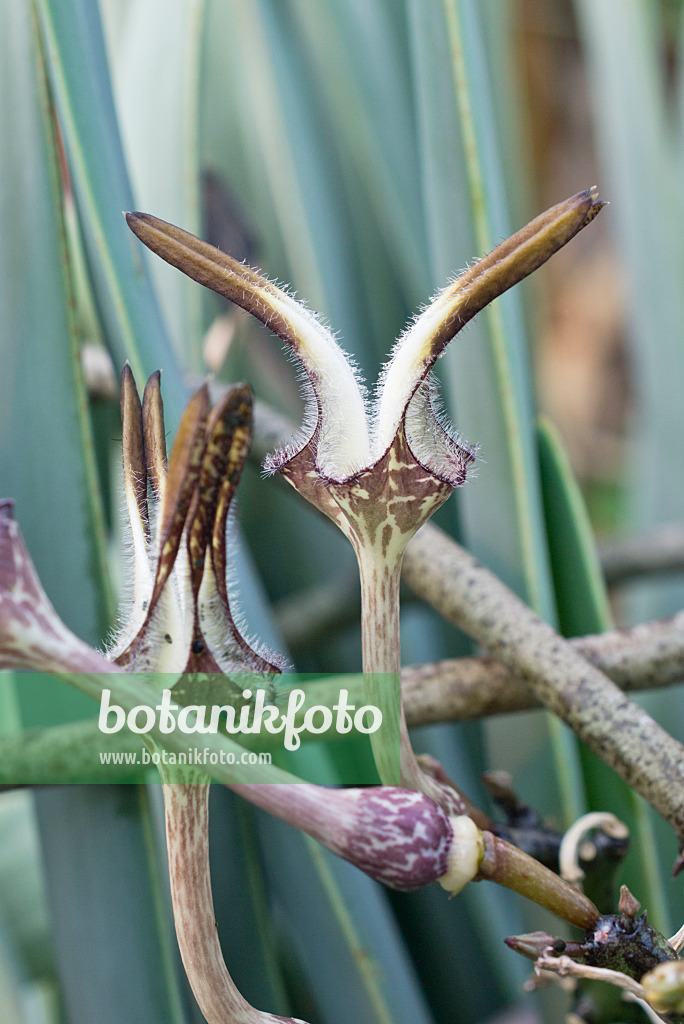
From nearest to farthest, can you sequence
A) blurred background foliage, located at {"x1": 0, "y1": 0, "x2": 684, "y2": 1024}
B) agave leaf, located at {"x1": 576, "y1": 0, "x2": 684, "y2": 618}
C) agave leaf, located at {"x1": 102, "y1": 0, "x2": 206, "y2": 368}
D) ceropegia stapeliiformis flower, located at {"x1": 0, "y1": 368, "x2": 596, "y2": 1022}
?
ceropegia stapeliiformis flower, located at {"x1": 0, "y1": 368, "x2": 596, "y2": 1022}, blurred background foliage, located at {"x1": 0, "y1": 0, "x2": 684, "y2": 1024}, agave leaf, located at {"x1": 102, "y1": 0, "x2": 206, "y2": 368}, agave leaf, located at {"x1": 576, "y1": 0, "x2": 684, "y2": 618}

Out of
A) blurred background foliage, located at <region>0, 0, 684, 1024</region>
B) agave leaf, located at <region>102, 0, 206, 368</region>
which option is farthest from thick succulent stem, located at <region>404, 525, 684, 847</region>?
agave leaf, located at <region>102, 0, 206, 368</region>

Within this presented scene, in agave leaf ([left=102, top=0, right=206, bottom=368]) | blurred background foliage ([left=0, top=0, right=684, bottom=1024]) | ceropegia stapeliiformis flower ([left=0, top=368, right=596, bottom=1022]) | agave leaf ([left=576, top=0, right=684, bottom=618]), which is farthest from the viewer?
agave leaf ([left=576, top=0, right=684, bottom=618])

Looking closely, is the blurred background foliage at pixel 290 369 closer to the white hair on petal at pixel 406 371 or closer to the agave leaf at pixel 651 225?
the agave leaf at pixel 651 225

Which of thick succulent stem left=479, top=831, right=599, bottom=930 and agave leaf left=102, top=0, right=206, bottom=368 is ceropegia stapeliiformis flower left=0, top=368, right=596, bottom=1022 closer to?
thick succulent stem left=479, top=831, right=599, bottom=930

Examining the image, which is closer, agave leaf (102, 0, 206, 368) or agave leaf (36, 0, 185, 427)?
agave leaf (36, 0, 185, 427)

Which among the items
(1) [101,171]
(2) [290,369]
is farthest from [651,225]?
(1) [101,171]

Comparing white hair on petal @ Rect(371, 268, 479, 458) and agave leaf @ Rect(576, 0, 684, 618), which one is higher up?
agave leaf @ Rect(576, 0, 684, 618)

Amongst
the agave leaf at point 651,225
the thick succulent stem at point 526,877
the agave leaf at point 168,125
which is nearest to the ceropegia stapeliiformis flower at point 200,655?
the thick succulent stem at point 526,877
